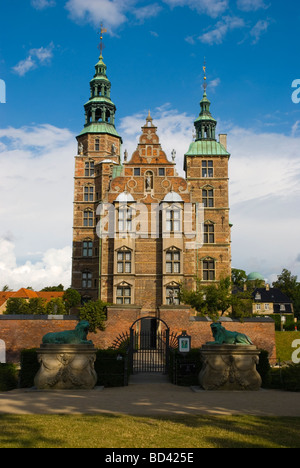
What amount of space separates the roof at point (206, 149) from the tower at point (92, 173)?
25.5 feet

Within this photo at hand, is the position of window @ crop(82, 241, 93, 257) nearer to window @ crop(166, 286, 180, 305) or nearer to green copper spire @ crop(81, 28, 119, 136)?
window @ crop(166, 286, 180, 305)

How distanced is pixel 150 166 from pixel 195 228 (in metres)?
6.79

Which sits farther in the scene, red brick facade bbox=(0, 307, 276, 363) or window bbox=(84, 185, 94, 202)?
window bbox=(84, 185, 94, 202)

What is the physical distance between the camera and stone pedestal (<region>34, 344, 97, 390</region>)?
54.3ft

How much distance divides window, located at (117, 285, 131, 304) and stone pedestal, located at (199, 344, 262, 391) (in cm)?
2098

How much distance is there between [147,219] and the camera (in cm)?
3959

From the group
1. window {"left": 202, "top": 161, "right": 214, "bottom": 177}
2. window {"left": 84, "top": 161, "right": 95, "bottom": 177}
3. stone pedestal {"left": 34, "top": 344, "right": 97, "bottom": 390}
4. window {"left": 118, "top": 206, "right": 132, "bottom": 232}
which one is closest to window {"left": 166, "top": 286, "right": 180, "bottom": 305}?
window {"left": 118, "top": 206, "right": 132, "bottom": 232}

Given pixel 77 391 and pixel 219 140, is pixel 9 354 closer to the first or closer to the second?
pixel 77 391

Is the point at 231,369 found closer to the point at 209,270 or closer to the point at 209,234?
the point at 209,270

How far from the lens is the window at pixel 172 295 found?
1464 inches

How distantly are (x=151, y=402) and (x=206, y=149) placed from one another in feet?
111

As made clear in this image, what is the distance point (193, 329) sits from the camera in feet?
107

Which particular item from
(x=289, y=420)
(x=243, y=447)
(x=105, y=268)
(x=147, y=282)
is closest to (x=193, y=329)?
(x=147, y=282)

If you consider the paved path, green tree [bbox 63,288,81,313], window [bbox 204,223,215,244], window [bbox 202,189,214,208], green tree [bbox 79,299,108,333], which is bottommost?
the paved path
